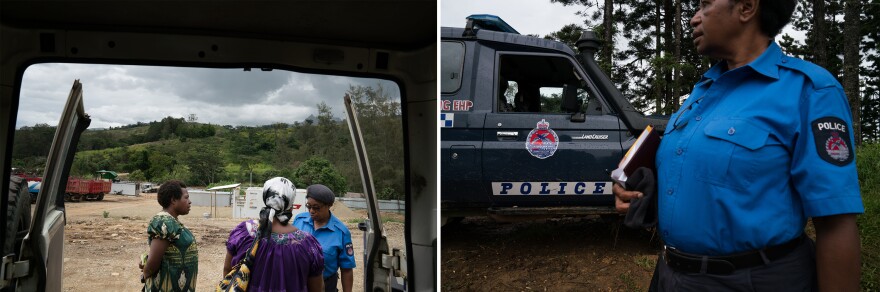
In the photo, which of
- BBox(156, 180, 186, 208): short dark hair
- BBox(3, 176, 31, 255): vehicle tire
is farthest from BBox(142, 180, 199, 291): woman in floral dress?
BBox(3, 176, 31, 255): vehicle tire

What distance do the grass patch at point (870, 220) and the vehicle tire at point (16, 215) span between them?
14.8 ft

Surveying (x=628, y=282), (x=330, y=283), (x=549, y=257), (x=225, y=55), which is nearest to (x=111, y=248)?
(x=330, y=283)

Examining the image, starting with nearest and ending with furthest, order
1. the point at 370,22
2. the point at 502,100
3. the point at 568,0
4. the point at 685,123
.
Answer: the point at 685,123, the point at 370,22, the point at 502,100, the point at 568,0

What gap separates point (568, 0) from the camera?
15.9m

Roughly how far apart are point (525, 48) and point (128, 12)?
2863 millimetres

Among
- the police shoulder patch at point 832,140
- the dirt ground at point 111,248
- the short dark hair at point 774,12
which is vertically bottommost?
the dirt ground at point 111,248

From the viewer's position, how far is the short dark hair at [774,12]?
1501 millimetres

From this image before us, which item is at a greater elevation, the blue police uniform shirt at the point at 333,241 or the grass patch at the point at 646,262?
the blue police uniform shirt at the point at 333,241

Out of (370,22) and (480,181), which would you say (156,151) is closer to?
(480,181)

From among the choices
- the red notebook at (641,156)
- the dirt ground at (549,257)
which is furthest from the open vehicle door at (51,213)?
the dirt ground at (549,257)

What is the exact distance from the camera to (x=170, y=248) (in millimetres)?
3143

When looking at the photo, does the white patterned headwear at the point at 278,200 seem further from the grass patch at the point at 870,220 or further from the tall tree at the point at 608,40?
the tall tree at the point at 608,40

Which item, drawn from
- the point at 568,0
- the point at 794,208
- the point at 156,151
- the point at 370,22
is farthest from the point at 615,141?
the point at 568,0

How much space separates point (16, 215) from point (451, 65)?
275cm
